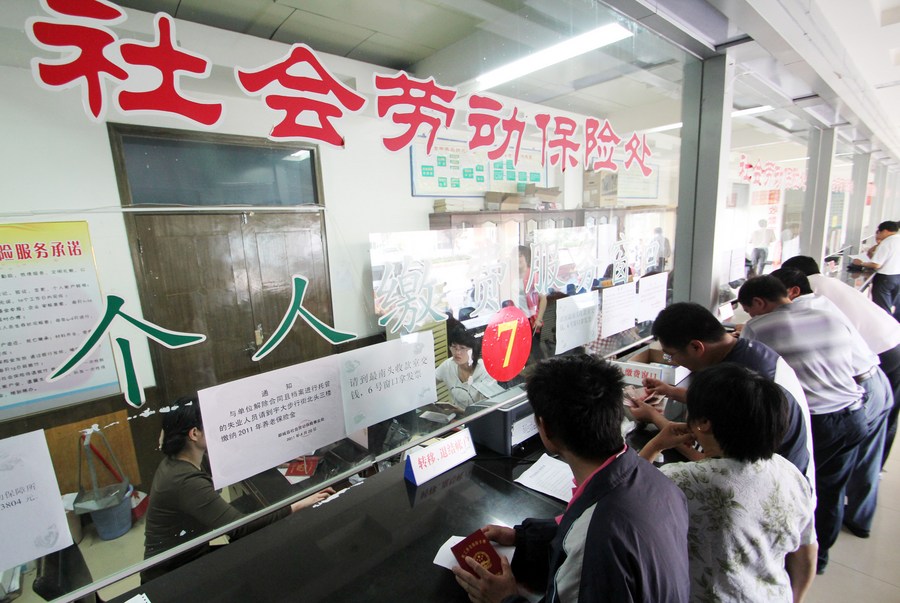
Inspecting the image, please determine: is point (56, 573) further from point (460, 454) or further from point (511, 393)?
point (511, 393)

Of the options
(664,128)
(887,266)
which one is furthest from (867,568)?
(887,266)

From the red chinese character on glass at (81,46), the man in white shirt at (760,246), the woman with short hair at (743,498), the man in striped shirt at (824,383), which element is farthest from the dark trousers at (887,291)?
the red chinese character on glass at (81,46)

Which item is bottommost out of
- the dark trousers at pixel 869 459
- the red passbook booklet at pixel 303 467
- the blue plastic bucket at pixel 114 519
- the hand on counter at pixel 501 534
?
the dark trousers at pixel 869 459

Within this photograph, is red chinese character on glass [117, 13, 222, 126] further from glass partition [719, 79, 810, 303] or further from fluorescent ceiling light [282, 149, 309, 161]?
glass partition [719, 79, 810, 303]

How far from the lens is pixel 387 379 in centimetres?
118

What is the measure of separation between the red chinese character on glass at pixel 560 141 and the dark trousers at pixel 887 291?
18.8 feet

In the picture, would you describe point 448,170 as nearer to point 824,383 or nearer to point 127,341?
point 127,341

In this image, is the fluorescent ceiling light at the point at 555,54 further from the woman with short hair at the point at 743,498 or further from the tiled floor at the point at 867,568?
the tiled floor at the point at 867,568

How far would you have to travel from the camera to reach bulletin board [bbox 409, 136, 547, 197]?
122 centimetres

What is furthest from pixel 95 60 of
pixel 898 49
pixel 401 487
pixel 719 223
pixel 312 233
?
pixel 898 49

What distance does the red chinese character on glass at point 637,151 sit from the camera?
1869 mm

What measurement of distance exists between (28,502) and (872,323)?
3.51 meters

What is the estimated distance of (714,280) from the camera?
2168 mm

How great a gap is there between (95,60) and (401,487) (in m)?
1.31
